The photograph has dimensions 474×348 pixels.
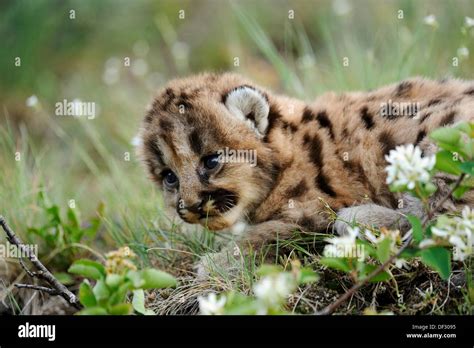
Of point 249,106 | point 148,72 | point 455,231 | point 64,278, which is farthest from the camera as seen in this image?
point 148,72

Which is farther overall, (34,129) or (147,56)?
(147,56)

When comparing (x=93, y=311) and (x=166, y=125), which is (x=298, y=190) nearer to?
(x=166, y=125)

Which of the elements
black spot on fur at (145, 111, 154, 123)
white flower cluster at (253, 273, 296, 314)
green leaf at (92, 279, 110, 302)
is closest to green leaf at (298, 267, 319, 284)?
white flower cluster at (253, 273, 296, 314)

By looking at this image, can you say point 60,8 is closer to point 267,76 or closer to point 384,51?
point 267,76

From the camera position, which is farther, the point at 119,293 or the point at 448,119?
the point at 448,119

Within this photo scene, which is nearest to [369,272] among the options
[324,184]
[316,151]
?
[324,184]
